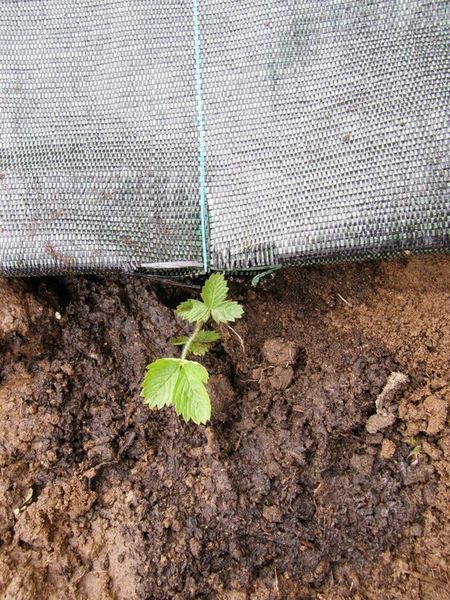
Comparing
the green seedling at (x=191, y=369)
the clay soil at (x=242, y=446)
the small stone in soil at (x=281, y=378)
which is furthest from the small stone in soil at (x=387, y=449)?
the green seedling at (x=191, y=369)

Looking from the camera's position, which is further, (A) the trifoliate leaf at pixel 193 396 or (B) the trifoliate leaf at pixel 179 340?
(B) the trifoliate leaf at pixel 179 340

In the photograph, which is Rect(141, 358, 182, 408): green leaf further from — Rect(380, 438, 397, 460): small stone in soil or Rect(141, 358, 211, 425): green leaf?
Rect(380, 438, 397, 460): small stone in soil

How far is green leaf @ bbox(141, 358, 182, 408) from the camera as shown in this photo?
1105 mm

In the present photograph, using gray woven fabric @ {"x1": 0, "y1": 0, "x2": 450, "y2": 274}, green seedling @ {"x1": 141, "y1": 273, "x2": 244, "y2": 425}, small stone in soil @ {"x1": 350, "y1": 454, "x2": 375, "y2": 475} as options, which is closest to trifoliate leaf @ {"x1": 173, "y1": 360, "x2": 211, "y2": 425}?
green seedling @ {"x1": 141, "y1": 273, "x2": 244, "y2": 425}

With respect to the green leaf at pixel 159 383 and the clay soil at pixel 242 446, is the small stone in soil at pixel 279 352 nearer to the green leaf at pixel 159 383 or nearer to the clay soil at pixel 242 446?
the clay soil at pixel 242 446

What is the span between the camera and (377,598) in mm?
1095

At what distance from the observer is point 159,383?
3.66 ft

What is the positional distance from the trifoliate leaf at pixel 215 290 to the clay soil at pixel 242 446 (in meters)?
0.14

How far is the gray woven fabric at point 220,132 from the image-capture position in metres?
1.03

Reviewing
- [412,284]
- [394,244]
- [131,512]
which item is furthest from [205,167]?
[131,512]

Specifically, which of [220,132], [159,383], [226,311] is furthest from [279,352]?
[220,132]

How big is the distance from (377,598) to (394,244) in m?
0.67

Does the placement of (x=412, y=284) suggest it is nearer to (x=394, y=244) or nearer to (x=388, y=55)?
(x=394, y=244)

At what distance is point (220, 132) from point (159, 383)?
502 millimetres
